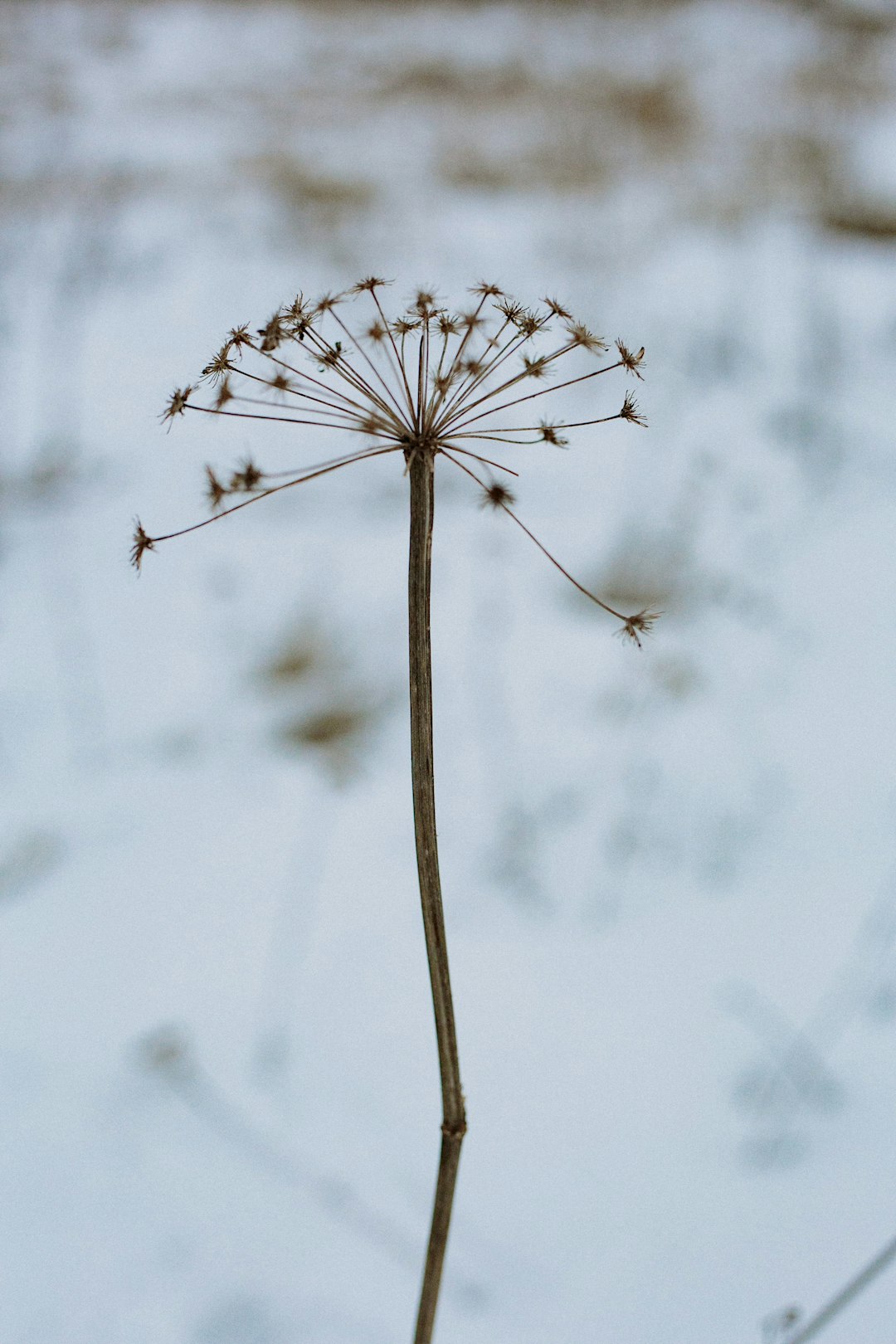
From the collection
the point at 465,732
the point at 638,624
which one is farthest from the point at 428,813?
the point at 465,732

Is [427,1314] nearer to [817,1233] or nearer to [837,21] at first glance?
[817,1233]

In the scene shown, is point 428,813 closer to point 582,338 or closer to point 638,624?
point 638,624

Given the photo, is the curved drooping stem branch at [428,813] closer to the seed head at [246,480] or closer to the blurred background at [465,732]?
the seed head at [246,480]

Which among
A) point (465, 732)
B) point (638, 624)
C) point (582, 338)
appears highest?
point (465, 732)

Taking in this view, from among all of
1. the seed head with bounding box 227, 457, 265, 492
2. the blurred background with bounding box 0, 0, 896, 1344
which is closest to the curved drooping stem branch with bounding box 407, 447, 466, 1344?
the seed head with bounding box 227, 457, 265, 492

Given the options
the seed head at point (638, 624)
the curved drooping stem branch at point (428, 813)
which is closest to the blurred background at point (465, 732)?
the curved drooping stem branch at point (428, 813)
